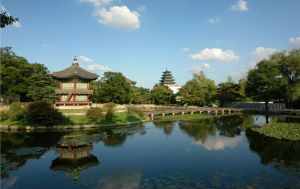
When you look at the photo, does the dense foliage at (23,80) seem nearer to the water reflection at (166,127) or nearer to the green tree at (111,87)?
the green tree at (111,87)

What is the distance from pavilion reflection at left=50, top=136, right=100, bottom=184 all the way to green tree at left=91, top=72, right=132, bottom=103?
29.8 metres

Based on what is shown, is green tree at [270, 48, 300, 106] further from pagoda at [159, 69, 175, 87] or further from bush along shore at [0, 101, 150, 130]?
pagoda at [159, 69, 175, 87]

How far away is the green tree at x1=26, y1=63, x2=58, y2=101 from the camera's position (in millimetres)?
34500

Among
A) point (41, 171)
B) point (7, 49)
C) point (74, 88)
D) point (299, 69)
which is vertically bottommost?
point (41, 171)

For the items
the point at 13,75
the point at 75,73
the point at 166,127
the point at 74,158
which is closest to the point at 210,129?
the point at 166,127

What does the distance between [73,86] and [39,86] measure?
8257 millimetres

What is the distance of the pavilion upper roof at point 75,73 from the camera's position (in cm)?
3331

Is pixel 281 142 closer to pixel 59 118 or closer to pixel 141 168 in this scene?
pixel 141 168

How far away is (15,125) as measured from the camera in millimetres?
21109

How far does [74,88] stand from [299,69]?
4709cm

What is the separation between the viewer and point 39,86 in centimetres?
3612

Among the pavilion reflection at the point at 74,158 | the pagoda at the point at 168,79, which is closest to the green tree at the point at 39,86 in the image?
the pavilion reflection at the point at 74,158

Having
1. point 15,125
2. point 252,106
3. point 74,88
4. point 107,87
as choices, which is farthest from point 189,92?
point 15,125

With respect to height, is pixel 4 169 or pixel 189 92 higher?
pixel 189 92
